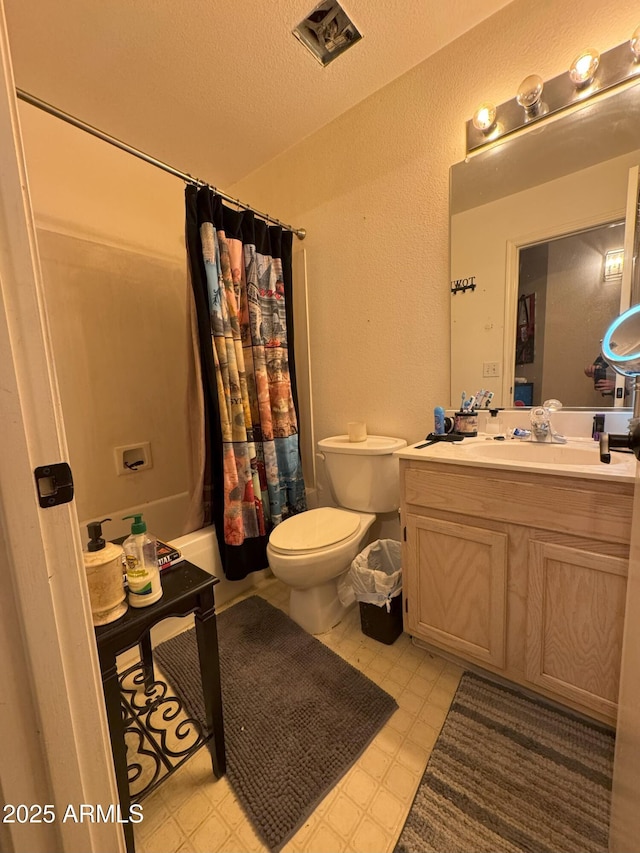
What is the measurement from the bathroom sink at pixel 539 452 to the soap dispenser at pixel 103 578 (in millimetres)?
1039

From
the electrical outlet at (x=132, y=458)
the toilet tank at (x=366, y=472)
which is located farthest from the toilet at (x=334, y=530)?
the electrical outlet at (x=132, y=458)

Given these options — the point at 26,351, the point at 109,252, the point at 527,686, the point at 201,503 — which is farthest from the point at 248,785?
the point at 109,252

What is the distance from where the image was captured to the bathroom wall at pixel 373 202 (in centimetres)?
125

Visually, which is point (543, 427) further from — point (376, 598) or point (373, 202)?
Result: point (373, 202)

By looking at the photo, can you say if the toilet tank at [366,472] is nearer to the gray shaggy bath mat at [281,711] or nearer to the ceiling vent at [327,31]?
the gray shaggy bath mat at [281,711]

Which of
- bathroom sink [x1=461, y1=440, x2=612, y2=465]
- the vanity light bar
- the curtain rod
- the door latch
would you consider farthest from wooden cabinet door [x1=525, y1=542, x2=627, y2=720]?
the curtain rod

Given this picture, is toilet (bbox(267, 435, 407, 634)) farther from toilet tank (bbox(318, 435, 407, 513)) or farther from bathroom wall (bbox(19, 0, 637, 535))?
bathroom wall (bbox(19, 0, 637, 535))

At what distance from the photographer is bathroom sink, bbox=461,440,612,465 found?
109 centimetres

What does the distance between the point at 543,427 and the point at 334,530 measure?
0.90 meters

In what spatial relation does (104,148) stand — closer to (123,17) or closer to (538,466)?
(123,17)

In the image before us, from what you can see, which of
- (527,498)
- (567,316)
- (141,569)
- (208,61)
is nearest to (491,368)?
(567,316)

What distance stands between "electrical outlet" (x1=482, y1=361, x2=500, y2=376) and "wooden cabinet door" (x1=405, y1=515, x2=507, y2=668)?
69cm

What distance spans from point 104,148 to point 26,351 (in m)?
2.00

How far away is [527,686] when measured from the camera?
1.04 metres
